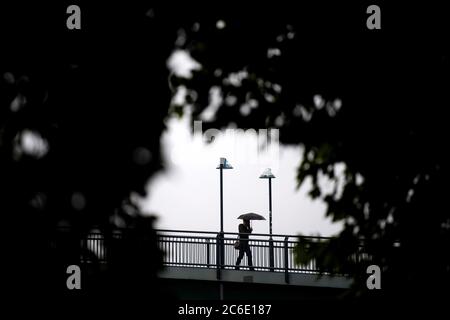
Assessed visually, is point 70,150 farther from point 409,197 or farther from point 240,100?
point 409,197

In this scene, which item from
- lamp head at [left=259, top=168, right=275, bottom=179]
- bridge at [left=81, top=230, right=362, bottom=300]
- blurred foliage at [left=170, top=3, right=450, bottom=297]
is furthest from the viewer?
lamp head at [left=259, top=168, right=275, bottom=179]

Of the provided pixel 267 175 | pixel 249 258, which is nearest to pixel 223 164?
pixel 267 175

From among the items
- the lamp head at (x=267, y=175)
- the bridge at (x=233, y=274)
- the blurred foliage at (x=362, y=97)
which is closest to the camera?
the blurred foliage at (x=362, y=97)

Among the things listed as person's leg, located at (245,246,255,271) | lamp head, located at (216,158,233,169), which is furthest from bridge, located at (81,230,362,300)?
lamp head, located at (216,158,233,169)

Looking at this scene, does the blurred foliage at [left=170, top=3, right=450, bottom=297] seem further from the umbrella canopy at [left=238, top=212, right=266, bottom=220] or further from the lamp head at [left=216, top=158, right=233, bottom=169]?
the lamp head at [left=216, top=158, right=233, bottom=169]

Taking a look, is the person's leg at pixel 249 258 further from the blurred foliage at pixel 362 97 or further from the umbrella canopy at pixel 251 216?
the blurred foliage at pixel 362 97

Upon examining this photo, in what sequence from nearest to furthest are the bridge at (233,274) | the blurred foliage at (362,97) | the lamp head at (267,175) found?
the blurred foliage at (362,97) < the bridge at (233,274) < the lamp head at (267,175)

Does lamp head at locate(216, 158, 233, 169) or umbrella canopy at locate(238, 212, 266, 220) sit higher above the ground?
lamp head at locate(216, 158, 233, 169)

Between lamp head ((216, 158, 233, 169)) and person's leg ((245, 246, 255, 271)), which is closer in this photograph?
person's leg ((245, 246, 255, 271))

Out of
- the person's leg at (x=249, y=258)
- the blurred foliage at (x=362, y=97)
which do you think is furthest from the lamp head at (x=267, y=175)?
the blurred foliage at (x=362, y=97)

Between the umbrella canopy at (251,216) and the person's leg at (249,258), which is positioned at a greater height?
the umbrella canopy at (251,216)

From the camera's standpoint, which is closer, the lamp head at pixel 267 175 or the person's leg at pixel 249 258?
the person's leg at pixel 249 258

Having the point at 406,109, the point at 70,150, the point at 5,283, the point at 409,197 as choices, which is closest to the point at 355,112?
the point at 406,109

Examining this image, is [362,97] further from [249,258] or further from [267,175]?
[267,175]
